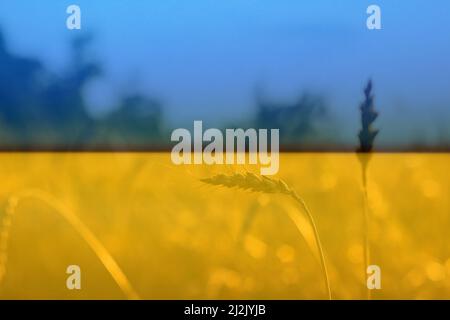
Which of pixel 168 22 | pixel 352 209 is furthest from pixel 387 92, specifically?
pixel 168 22

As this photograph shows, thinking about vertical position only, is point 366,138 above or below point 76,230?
Answer: above

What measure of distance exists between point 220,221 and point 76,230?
0.42 m

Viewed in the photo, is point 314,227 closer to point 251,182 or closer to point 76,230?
point 251,182

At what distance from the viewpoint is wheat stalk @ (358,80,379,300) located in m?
1.44

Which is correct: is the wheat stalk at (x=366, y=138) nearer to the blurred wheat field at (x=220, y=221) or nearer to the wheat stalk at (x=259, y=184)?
the blurred wheat field at (x=220, y=221)

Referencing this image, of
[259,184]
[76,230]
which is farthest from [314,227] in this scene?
[76,230]

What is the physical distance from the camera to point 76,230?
4.79ft

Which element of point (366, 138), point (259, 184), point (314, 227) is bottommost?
point (314, 227)

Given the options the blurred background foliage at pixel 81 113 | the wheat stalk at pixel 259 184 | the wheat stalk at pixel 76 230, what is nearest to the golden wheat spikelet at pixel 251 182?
the wheat stalk at pixel 259 184

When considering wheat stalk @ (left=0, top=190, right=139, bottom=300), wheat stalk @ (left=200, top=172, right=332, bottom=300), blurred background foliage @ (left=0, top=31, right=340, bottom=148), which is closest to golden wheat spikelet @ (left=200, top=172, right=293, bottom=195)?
wheat stalk @ (left=200, top=172, right=332, bottom=300)

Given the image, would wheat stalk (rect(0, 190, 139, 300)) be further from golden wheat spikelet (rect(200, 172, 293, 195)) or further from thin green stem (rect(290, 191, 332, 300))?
thin green stem (rect(290, 191, 332, 300))

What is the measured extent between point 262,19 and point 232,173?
1.48ft

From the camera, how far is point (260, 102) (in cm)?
145

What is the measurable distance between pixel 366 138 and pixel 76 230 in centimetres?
87
